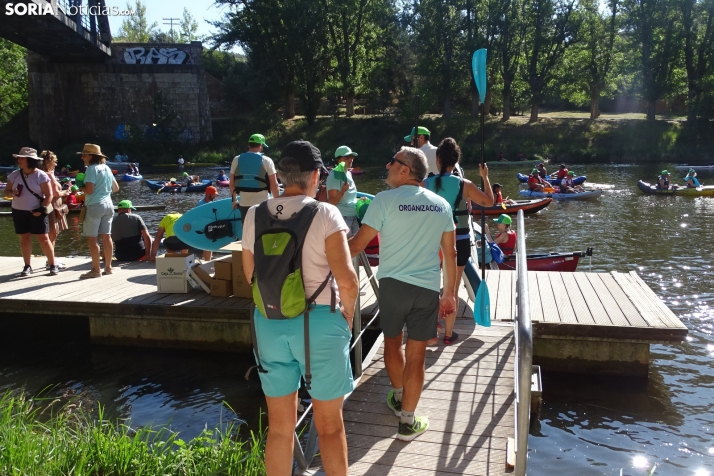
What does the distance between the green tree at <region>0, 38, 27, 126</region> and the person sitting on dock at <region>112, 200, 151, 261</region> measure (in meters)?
41.3

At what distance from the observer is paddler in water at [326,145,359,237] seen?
7.70 m

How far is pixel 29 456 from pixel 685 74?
53263 mm

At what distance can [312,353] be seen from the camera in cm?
323

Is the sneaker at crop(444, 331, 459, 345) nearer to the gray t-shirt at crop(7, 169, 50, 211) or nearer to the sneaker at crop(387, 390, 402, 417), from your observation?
the sneaker at crop(387, 390, 402, 417)

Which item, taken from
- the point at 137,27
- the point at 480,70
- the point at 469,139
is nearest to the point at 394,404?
the point at 480,70

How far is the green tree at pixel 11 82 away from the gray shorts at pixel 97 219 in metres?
42.7

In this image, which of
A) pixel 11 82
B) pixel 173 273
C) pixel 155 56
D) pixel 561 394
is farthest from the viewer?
pixel 11 82

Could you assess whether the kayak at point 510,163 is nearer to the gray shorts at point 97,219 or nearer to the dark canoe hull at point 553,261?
the dark canoe hull at point 553,261

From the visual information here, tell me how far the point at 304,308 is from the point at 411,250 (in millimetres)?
1120

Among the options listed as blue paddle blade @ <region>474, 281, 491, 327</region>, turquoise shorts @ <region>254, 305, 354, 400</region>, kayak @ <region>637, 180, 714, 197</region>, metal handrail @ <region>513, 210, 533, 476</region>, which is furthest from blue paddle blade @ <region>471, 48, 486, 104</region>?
kayak @ <region>637, 180, 714, 197</region>

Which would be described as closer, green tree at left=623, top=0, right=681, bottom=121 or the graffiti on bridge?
Result: the graffiti on bridge

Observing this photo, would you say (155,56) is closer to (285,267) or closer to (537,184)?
(537,184)

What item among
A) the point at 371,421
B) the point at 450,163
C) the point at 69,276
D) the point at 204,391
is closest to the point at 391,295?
the point at 371,421

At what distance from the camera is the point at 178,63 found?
150 ft
